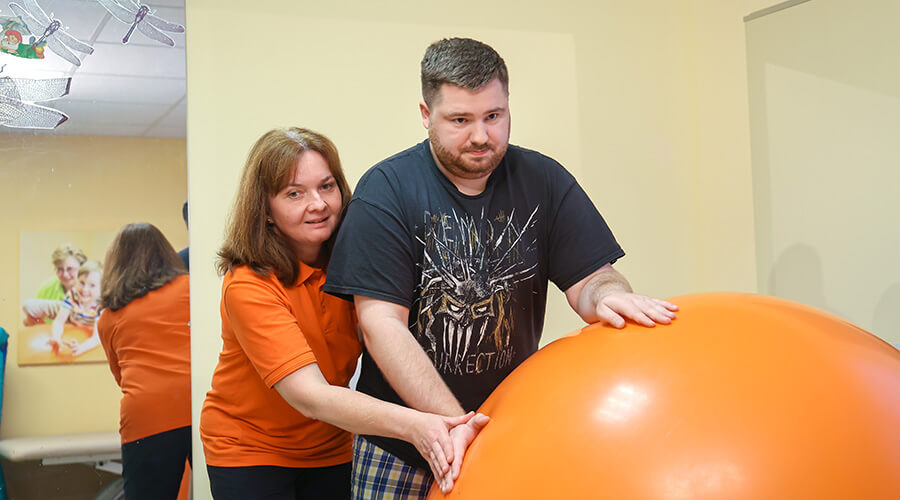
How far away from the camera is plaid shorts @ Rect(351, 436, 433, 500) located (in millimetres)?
1585

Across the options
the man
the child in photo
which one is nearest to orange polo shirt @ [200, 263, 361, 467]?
the man

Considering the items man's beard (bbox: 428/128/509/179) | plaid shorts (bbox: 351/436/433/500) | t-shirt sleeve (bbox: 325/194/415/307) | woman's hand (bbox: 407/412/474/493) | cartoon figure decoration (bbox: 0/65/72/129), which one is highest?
cartoon figure decoration (bbox: 0/65/72/129)

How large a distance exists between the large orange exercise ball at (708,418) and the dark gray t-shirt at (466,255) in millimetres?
343

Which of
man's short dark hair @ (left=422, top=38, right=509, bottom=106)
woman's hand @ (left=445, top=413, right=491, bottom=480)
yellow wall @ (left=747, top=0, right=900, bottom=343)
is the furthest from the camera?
yellow wall @ (left=747, top=0, right=900, bottom=343)

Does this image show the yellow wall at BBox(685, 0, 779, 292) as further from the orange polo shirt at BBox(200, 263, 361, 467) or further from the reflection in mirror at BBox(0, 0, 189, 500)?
the reflection in mirror at BBox(0, 0, 189, 500)

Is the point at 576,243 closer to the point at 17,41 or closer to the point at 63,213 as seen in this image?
the point at 63,213

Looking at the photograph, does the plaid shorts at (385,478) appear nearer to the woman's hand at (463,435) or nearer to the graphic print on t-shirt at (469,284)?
the graphic print on t-shirt at (469,284)

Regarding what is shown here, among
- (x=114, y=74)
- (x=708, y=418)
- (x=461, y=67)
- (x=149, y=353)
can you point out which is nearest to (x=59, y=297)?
(x=149, y=353)

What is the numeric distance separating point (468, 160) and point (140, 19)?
1.41 m

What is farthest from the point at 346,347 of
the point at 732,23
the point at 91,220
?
the point at 732,23

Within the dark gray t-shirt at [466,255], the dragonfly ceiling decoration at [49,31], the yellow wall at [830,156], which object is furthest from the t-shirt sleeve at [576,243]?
the dragonfly ceiling decoration at [49,31]

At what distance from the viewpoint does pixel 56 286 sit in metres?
2.32

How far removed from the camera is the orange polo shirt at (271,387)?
1616 millimetres

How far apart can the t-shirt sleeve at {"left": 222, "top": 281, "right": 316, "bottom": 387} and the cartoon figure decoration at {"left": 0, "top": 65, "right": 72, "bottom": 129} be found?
43.9 inches
